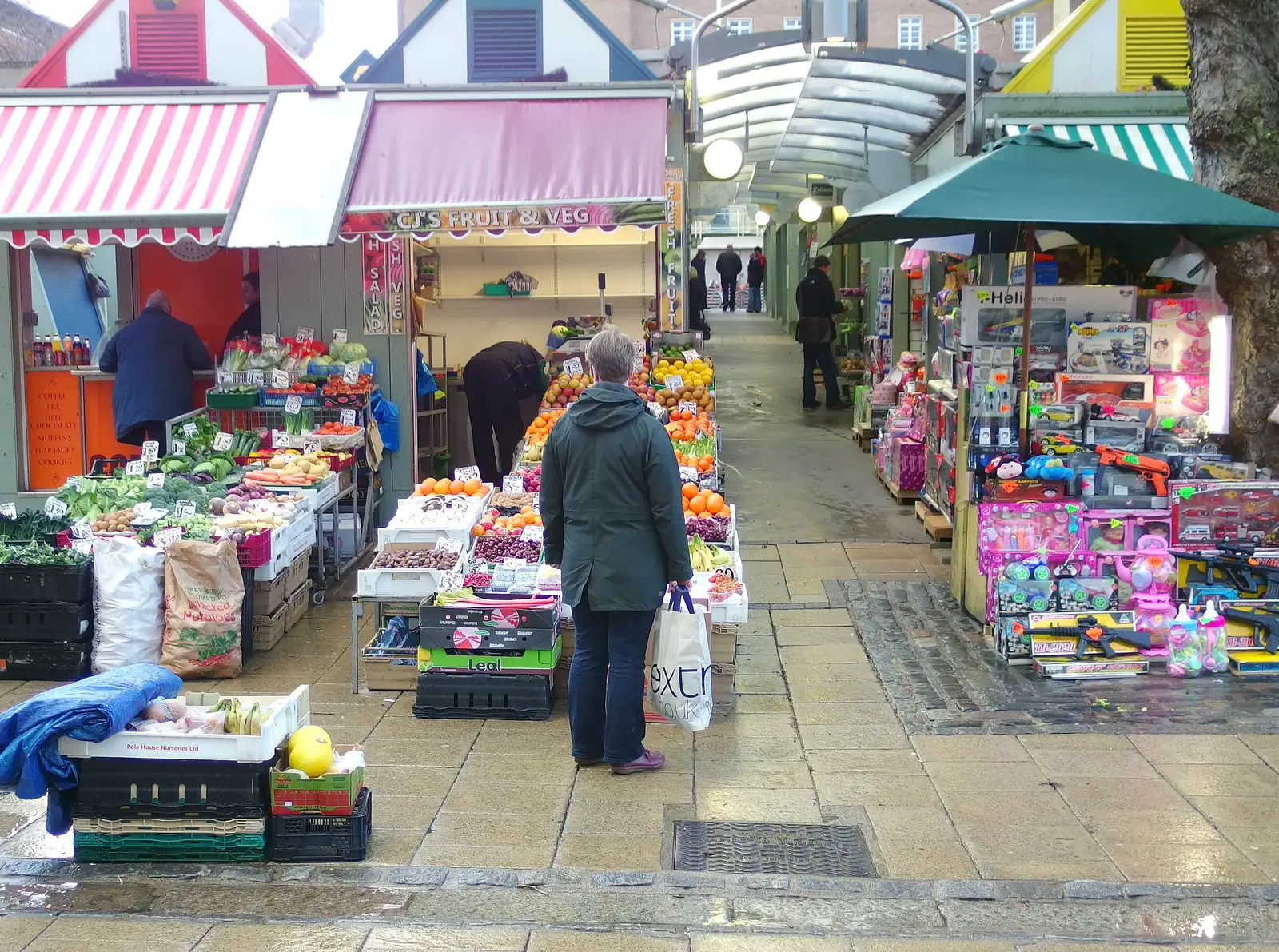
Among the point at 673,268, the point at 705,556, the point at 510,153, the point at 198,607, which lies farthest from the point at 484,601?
the point at 673,268

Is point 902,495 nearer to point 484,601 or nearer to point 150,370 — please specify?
point 484,601

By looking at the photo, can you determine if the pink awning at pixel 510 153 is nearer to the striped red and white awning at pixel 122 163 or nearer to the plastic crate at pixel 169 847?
the striped red and white awning at pixel 122 163

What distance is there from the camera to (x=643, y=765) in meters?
5.61

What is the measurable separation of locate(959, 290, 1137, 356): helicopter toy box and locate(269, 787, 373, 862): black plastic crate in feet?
16.8

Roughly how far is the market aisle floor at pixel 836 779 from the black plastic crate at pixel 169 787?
34 centimetres

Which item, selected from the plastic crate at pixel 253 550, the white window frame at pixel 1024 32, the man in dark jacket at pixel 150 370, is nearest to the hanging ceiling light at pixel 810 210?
the man in dark jacket at pixel 150 370

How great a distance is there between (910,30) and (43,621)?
36270 millimetres

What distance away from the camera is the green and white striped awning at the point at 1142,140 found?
35.3 feet

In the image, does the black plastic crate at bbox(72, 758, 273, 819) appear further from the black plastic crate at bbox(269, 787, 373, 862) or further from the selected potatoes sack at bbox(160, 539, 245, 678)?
the selected potatoes sack at bbox(160, 539, 245, 678)

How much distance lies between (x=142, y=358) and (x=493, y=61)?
3928 mm

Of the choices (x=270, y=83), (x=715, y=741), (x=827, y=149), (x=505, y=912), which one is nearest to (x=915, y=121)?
(x=827, y=149)

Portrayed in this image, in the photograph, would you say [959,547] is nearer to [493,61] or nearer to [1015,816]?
[1015,816]

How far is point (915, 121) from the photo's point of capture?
→ 14047 millimetres

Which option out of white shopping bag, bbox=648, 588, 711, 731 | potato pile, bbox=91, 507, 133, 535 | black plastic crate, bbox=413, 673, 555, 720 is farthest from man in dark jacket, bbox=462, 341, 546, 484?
white shopping bag, bbox=648, 588, 711, 731
